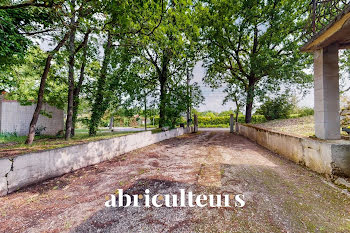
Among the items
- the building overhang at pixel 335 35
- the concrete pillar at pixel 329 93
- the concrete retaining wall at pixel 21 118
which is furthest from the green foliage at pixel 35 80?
the concrete pillar at pixel 329 93

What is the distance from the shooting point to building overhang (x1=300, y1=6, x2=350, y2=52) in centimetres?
294

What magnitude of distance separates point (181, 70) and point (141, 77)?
3226 mm

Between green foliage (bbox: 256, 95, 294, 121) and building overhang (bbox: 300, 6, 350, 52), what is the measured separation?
9.87 meters

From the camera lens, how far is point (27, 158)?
2.86 metres

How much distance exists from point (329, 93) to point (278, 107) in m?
10.1

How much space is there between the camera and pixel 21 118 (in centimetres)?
835

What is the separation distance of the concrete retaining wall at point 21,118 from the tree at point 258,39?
11.4 meters

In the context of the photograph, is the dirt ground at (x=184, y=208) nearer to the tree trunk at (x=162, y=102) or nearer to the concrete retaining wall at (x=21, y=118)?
the concrete retaining wall at (x=21, y=118)

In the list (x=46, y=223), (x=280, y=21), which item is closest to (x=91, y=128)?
(x=46, y=223)

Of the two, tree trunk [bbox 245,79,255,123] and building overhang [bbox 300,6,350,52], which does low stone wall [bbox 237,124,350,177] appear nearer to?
building overhang [bbox 300,6,350,52]

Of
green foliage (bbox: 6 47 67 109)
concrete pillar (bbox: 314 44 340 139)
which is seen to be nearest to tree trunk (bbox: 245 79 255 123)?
concrete pillar (bbox: 314 44 340 139)

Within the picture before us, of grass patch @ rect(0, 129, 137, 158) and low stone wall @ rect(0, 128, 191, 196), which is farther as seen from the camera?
grass patch @ rect(0, 129, 137, 158)

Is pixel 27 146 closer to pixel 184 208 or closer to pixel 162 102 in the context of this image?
pixel 184 208

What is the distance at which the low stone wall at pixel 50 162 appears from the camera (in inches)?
103
